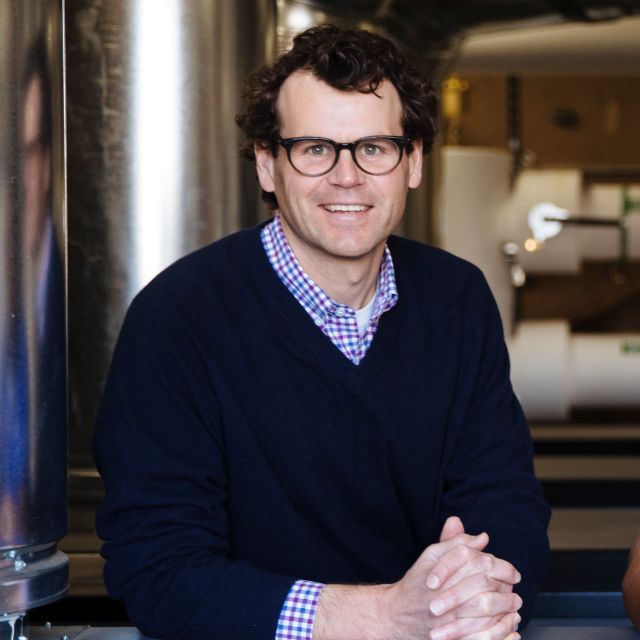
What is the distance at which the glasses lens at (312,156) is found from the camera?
1181mm

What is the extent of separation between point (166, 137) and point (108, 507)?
0.83 m

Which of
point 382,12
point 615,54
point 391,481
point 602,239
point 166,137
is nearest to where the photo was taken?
point 391,481

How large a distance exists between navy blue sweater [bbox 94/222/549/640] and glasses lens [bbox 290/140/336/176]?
0.11m

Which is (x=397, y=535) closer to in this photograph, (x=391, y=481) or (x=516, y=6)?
(x=391, y=481)

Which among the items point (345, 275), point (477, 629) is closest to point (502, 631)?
point (477, 629)

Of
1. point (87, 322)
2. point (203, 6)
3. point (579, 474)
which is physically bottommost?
point (579, 474)

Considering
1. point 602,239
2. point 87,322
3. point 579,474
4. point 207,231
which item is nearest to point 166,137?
point 207,231

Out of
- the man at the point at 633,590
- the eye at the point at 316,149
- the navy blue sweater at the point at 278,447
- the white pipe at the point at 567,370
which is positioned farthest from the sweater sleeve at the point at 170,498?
the white pipe at the point at 567,370

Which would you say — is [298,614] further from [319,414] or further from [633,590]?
[633,590]

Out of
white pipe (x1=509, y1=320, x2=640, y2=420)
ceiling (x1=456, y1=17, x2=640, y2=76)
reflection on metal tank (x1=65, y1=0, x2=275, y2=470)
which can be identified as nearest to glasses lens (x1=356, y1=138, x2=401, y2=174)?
reflection on metal tank (x1=65, y1=0, x2=275, y2=470)

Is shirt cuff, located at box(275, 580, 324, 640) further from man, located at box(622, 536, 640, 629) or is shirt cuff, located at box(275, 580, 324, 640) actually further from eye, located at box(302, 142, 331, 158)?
eye, located at box(302, 142, 331, 158)

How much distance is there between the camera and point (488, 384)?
4.13ft

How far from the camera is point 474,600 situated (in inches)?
40.4

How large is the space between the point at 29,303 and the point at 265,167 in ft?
1.12
